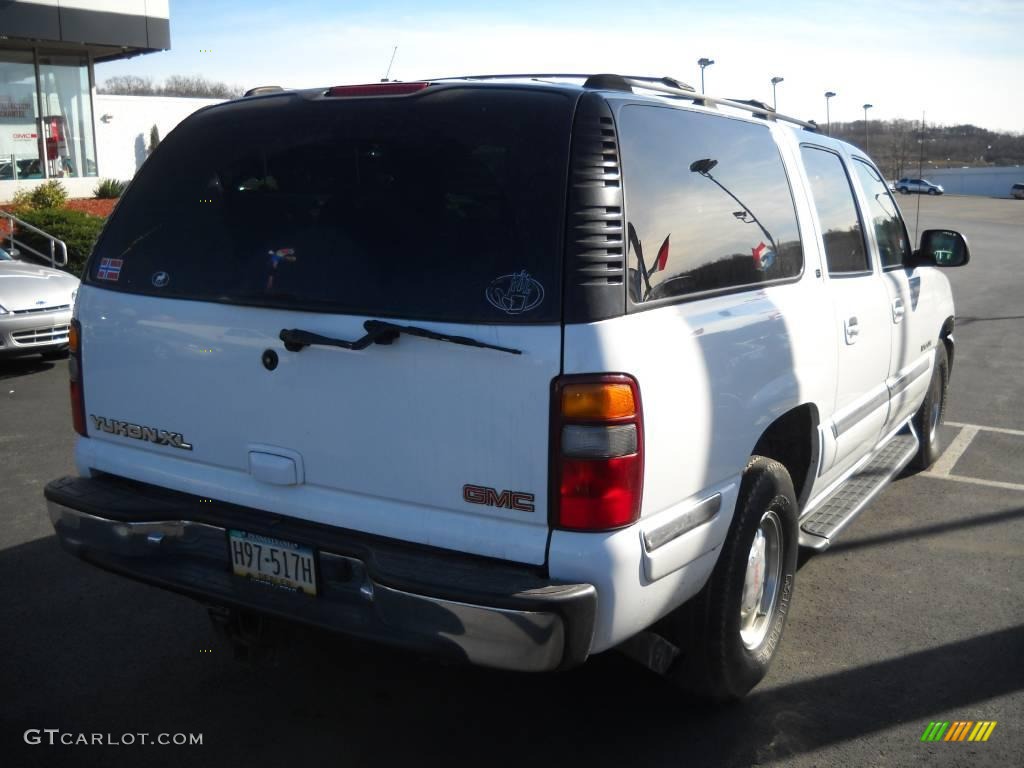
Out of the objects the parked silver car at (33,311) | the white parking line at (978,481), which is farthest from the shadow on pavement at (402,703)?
the parked silver car at (33,311)

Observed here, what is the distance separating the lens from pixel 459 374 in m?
2.86

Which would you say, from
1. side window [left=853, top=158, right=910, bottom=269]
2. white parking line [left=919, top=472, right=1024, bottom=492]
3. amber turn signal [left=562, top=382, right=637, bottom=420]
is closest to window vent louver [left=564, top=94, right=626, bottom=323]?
amber turn signal [left=562, top=382, right=637, bottom=420]

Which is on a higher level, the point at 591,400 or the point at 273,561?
the point at 591,400

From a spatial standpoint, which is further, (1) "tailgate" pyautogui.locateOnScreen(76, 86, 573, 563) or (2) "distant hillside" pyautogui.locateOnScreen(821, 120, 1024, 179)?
(2) "distant hillside" pyautogui.locateOnScreen(821, 120, 1024, 179)

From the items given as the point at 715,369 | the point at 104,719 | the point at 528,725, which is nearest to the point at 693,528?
the point at 715,369

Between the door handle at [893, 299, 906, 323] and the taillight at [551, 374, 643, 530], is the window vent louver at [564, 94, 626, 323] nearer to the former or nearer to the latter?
the taillight at [551, 374, 643, 530]

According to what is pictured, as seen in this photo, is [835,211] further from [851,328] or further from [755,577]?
[755,577]

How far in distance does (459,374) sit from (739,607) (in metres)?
1.39

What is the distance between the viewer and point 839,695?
3.79m

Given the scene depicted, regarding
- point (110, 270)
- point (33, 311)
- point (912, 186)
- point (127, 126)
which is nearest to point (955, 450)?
point (110, 270)

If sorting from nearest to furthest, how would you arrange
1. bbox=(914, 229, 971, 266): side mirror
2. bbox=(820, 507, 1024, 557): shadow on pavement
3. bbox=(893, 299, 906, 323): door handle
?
bbox=(893, 299, 906, 323): door handle
bbox=(820, 507, 1024, 557): shadow on pavement
bbox=(914, 229, 971, 266): side mirror

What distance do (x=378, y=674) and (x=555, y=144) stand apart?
219 cm

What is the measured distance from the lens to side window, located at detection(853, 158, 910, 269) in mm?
5223

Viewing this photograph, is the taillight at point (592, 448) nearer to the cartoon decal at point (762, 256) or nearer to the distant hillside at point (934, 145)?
the cartoon decal at point (762, 256)
